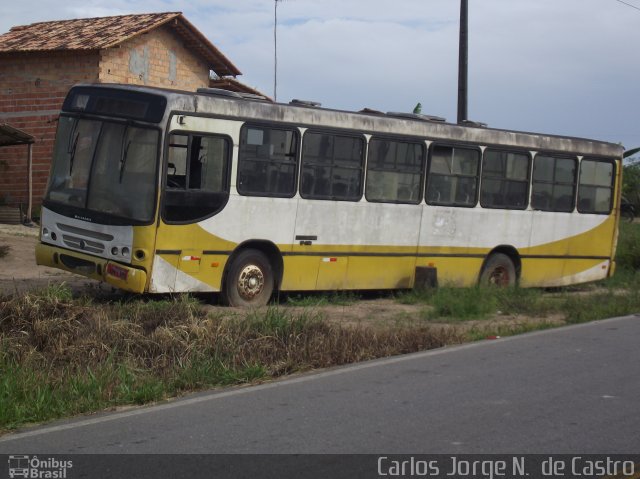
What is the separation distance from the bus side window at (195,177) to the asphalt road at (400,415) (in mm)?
4344

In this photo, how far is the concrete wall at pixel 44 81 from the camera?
2492 centimetres

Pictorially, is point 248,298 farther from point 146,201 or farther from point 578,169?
point 578,169

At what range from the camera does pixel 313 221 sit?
14438 millimetres

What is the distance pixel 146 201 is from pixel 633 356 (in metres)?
6.29

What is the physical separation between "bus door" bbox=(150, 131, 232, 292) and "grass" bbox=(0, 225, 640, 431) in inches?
41.8

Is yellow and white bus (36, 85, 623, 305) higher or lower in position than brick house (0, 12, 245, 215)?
lower

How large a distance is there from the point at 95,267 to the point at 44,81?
14203mm

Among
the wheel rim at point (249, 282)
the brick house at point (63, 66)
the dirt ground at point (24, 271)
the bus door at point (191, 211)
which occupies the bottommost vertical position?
the dirt ground at point (24, 271)

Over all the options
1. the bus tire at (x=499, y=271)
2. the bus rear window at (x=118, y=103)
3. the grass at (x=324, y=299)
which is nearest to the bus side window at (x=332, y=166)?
→ the grass at (x=324, y=299)

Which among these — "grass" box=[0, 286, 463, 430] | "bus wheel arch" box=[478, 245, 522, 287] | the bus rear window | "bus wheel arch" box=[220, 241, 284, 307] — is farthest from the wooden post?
"grass" box=[0, 286, 463, 430]

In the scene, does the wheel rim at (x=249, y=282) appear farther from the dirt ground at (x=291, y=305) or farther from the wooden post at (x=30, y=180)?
the wooden post at (x=30, y=180)

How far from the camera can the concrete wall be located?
24.9 meters

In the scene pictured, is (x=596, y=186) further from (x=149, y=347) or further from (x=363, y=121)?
(x=149, y=347)
